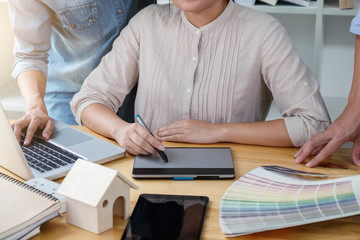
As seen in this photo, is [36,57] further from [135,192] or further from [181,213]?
[181,213]

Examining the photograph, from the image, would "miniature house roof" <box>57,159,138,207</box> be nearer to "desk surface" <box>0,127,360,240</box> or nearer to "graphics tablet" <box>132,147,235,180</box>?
"desk surface" <box>0,127,360,240</box>

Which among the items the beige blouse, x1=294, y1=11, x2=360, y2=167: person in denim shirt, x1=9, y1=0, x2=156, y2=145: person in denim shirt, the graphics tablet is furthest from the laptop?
x1=294, y1=11, x2=360, y2=167: person in denim shirt

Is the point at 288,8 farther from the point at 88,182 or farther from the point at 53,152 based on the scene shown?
the point at 88,182

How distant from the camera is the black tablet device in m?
0.98

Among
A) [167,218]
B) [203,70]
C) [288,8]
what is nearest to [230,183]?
[167,218]

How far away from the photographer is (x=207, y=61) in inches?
66.2

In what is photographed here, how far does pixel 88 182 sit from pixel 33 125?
0.53 m

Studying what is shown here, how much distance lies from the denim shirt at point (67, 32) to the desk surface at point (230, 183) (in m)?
0.50

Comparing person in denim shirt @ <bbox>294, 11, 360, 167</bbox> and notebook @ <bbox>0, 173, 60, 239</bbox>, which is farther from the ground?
notebook @ <bbox>0, 173, 60, 239</bbox>

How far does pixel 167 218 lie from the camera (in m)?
1.03

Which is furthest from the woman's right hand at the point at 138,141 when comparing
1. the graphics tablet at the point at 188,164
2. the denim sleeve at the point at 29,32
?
the denim sleeve at the point at 29,32

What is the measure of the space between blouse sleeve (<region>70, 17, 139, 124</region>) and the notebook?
65 cm

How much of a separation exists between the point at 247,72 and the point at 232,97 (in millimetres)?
93

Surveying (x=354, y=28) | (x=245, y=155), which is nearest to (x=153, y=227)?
(x=245, y=155)
